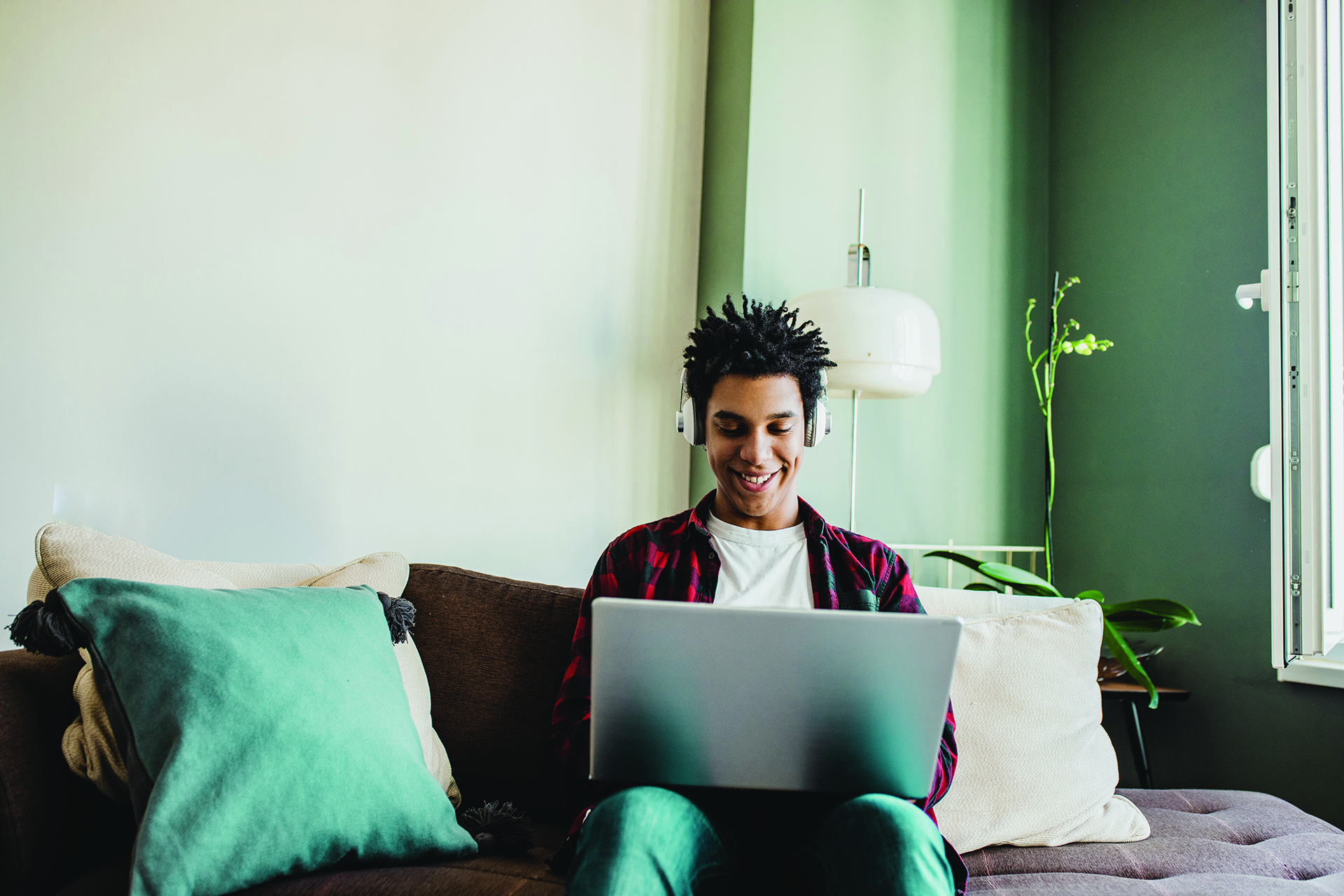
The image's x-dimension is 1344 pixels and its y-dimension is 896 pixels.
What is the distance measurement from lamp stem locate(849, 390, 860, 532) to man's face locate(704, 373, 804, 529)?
2.54 ft

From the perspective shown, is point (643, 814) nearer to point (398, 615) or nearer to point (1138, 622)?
point (398, 615)

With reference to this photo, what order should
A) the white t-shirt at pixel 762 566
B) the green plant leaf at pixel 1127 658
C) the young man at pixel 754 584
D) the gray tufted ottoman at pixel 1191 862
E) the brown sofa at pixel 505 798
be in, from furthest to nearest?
the green plant leaf at pixel 1127 658, the white t-shirt at pixel 762 566, the gray tufted ottoman at pixel 1191 862, the brown sofa at pixel 505 798, the young man at pixel 754 584

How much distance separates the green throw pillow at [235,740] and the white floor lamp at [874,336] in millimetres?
1238

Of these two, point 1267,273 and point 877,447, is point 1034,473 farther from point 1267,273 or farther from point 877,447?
point 1267,273

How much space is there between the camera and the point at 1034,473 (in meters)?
3.00

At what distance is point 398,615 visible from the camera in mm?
1299

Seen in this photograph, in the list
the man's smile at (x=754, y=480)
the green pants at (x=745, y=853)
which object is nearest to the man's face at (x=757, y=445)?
the man's smile at (x=754, y=480)

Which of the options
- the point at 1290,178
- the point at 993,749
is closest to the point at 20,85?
the point at 993,749

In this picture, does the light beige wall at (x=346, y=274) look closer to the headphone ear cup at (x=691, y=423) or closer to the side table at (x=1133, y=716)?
the headphone ear cup at (x=691, y=423)

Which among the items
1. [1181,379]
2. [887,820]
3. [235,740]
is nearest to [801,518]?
[887,820]

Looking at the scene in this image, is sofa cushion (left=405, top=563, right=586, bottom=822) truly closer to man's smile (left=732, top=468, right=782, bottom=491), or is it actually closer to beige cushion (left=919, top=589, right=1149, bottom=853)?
man's smile (left=732, top=468, right=782, bottom=491)

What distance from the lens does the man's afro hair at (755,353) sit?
1.34 m

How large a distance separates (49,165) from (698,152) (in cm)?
152

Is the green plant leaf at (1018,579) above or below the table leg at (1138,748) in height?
above
